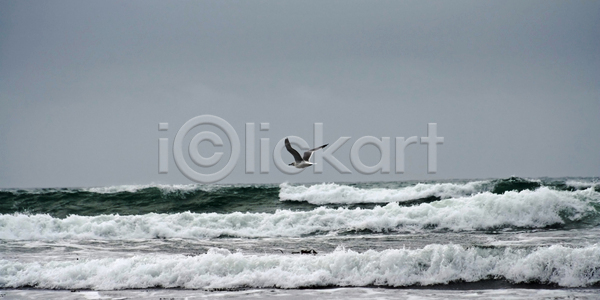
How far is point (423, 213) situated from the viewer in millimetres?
15883

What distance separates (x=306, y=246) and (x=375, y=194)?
9.87m

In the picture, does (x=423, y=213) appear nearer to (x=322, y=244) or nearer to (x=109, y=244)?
(x=322, y=244)

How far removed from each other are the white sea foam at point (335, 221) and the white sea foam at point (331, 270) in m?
5.30

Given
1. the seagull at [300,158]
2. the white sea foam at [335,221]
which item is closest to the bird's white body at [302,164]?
the seagull at [300,158]

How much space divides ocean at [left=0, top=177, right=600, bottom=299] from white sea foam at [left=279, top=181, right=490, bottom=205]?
0.07 metres

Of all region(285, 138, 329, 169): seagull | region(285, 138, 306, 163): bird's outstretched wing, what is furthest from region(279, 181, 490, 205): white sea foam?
region(285, 138, 306, 163): bird's outstretched wing

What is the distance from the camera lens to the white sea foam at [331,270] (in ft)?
29.9

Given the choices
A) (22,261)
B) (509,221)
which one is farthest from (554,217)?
(22,261)

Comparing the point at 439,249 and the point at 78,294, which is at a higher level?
the point at 439,249

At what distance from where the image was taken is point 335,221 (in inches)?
632

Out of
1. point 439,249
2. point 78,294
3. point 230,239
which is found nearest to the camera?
point 78,294

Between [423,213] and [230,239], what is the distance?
566 cm

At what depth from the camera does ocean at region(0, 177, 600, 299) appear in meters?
8.96

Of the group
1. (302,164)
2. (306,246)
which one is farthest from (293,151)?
(306,246)
